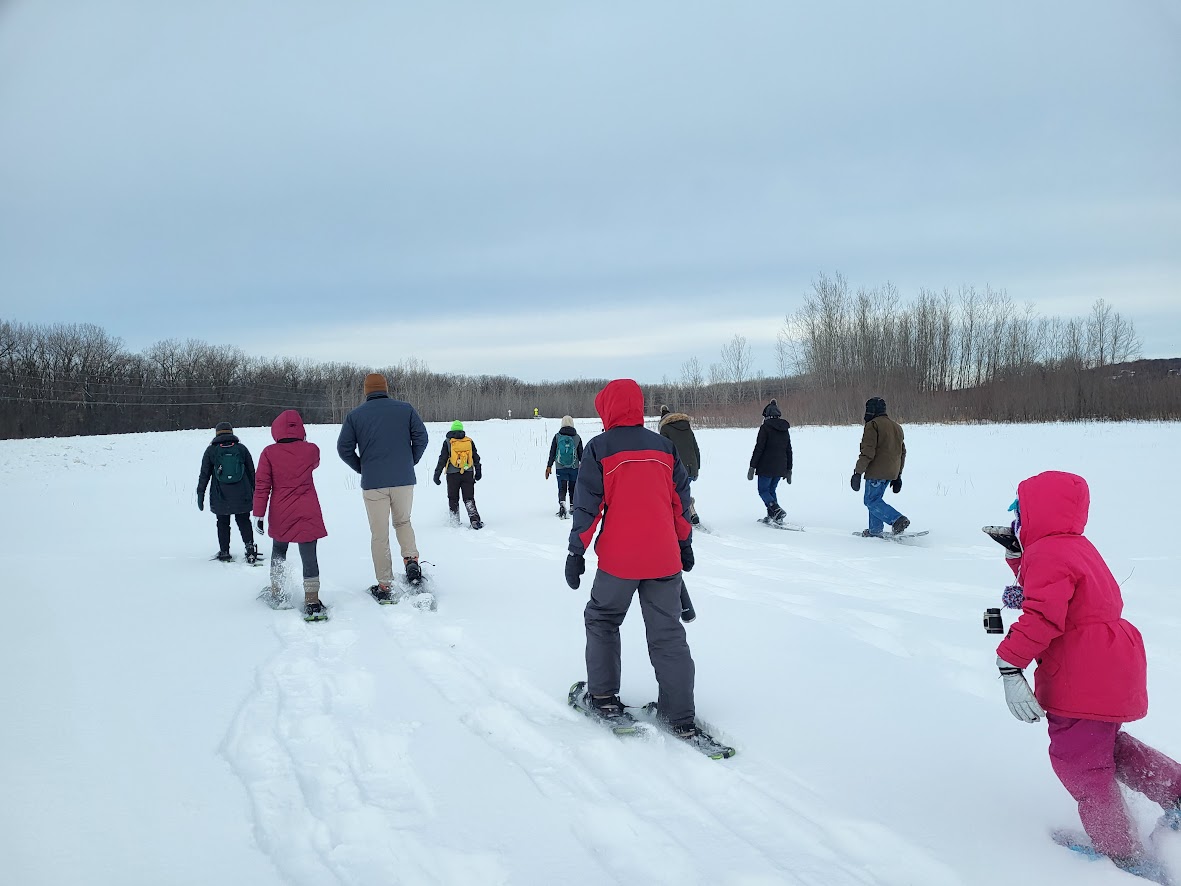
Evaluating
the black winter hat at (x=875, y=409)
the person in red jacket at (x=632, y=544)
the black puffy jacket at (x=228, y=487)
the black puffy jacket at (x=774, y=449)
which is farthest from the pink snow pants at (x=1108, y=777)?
the black puffy jacket at (x=228, y=487)

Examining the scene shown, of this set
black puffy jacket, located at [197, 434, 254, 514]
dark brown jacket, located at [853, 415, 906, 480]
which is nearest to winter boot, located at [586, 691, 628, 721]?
black puffy jacket, located at [197, 434, 254, 514]

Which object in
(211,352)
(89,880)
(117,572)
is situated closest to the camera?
(89,880)

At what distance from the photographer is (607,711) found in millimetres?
3908

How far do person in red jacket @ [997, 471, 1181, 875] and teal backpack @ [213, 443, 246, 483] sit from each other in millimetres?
8463

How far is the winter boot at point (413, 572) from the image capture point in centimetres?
711

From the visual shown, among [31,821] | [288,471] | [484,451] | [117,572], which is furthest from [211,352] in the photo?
[31,821]

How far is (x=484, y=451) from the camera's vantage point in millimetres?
25297

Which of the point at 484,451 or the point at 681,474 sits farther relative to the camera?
the point at 484,451

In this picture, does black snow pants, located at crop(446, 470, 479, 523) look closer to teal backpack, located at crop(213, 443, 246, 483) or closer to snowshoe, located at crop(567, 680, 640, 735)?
teal backpack, located at crop(213, 443, 246, 483)

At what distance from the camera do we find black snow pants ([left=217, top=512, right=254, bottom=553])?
346 inches

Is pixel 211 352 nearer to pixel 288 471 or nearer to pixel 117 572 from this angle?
pixel 117 572

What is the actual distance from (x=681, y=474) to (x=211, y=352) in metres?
50.0

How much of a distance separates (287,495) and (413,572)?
149 cm

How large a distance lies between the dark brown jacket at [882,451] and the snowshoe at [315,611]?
703cm
